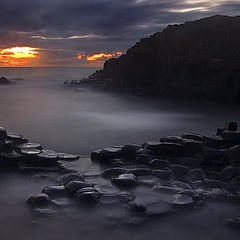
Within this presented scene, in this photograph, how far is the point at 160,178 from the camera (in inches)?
335

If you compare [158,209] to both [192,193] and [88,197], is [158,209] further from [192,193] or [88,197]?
[88,197]

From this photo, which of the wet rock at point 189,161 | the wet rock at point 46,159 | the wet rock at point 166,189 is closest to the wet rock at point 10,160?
the wet rock at point 46,159

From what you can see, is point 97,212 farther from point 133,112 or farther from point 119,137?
point 133,112

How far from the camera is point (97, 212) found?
654 centimetres

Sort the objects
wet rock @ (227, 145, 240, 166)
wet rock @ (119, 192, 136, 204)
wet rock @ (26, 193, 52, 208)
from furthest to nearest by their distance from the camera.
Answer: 1. wet rock @ (227, 145, 240, 166)
2. wet rock @ (119, 192, 136, 204)
3. wet rock @ (26, 193, 52, 208)

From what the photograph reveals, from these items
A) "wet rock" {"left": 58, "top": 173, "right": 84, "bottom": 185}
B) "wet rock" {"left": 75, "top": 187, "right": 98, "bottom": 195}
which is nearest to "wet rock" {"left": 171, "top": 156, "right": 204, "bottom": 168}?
"wet rock" {"left": 58, "top": 173, "right": 84, "bottom": 185}

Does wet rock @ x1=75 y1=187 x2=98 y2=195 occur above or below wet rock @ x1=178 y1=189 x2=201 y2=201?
above

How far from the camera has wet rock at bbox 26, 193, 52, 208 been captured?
6719mm

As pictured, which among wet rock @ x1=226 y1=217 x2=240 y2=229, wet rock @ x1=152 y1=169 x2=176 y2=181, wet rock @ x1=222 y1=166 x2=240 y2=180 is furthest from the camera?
wet rock @ x1=222 y1=166 x2=240 y2=180

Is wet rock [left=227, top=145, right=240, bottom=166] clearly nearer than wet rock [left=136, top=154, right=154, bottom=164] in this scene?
Yes

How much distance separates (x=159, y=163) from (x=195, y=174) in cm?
115

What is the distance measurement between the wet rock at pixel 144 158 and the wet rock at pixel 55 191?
122 inches

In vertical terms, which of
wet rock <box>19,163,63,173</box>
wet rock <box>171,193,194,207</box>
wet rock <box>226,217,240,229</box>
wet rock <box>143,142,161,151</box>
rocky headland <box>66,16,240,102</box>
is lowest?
wet rock <box>226,217,240,229</box>

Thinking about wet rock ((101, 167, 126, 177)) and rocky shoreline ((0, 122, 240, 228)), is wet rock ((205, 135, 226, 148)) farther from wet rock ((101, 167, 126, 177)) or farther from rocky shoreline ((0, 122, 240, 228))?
wet rock ((101, 167, 126, 177))
